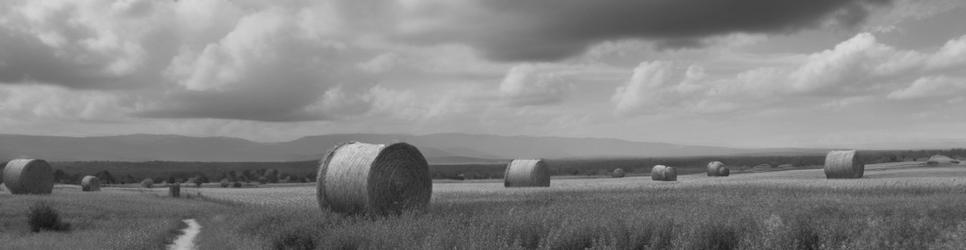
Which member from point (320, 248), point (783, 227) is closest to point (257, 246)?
point (320, 248)

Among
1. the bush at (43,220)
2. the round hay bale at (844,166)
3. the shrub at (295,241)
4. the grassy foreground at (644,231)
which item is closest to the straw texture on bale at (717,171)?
the round hay bale at (844,166)

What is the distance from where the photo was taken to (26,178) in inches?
1375

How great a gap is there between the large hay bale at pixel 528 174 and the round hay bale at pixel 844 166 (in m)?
14.3

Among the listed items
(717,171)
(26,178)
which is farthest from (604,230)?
A: (717,171)

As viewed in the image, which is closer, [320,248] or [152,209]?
[320,248]

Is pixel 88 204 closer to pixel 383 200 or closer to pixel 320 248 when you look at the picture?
pixel 383 200

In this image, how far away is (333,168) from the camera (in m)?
18.0

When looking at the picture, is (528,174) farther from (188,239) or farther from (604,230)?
(604,230)

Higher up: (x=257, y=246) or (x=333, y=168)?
(x=333, y=168)

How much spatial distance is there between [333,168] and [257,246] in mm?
4569

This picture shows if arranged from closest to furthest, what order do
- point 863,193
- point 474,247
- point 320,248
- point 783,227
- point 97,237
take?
1. point 474,247
2. point 783,227
3. point 320,248
4. point 97,237
5. point 863,193

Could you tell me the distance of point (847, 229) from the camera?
10555mm

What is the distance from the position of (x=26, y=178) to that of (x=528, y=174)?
73.5ft

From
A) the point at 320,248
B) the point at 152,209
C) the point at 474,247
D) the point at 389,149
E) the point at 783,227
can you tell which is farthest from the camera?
the point at 152,209
